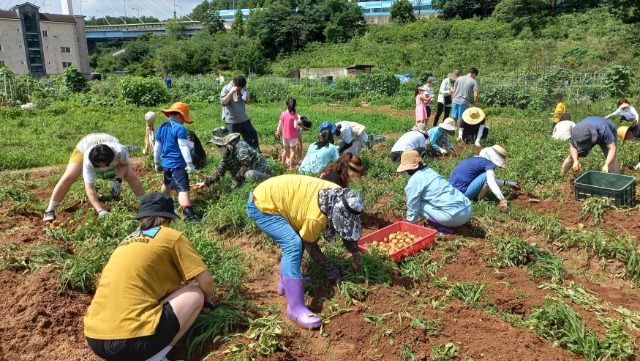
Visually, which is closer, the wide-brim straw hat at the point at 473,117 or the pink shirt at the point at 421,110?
the wide-brim straw hat at the point at 473,117

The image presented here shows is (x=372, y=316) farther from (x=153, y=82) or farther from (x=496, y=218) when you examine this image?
(x=153, y=82)

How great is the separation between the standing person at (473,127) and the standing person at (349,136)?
9.44ft

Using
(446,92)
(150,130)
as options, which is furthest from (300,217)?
(446,92)

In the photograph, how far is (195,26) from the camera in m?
82.4

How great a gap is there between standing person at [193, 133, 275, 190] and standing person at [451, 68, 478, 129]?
6119 millimetres

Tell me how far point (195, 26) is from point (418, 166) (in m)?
85.5

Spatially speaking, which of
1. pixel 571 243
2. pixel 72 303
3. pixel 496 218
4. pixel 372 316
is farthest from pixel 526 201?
pixel 72 303

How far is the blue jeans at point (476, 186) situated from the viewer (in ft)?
20.4

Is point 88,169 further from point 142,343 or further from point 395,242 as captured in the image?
point 395,242

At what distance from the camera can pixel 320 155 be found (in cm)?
676

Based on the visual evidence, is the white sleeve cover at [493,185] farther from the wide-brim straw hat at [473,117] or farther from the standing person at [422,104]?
the standing person at [422,104]

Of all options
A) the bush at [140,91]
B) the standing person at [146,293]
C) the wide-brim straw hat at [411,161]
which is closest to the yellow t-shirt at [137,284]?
the standing person at [146,293]

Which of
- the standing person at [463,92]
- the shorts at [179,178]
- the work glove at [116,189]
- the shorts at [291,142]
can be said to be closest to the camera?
the shorts at [179,178]

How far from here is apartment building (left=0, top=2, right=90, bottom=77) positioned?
52062 mm
